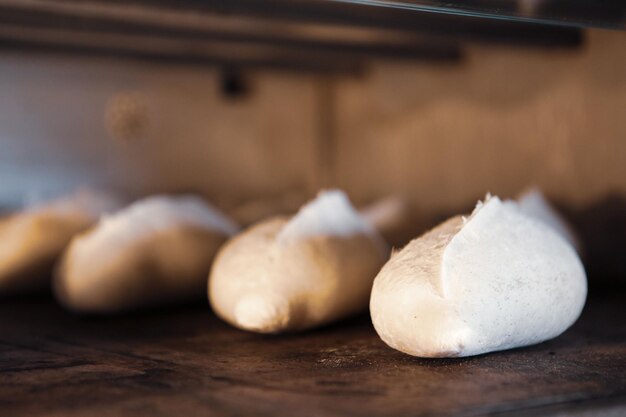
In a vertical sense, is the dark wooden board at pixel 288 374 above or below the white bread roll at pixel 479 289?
below

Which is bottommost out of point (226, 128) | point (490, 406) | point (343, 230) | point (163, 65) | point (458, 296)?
point (490, 406)

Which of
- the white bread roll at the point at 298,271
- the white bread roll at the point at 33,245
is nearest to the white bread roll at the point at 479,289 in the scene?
the white bread roll at the point at 298,271

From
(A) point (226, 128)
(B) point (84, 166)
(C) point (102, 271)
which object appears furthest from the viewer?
(A) point (226, 128)

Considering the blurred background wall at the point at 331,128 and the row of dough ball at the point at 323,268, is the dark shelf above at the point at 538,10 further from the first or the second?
the blurred background wall at the point at 331,128

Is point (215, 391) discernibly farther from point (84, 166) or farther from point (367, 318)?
point (84, 166)

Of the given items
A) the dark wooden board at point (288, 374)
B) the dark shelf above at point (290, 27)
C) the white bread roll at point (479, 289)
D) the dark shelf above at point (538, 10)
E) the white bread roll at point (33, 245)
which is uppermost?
the dark shelf above at point (290, 27)

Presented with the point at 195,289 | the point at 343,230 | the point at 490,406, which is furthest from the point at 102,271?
the point at 490,406

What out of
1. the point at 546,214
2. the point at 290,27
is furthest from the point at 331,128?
the point at 546,214
